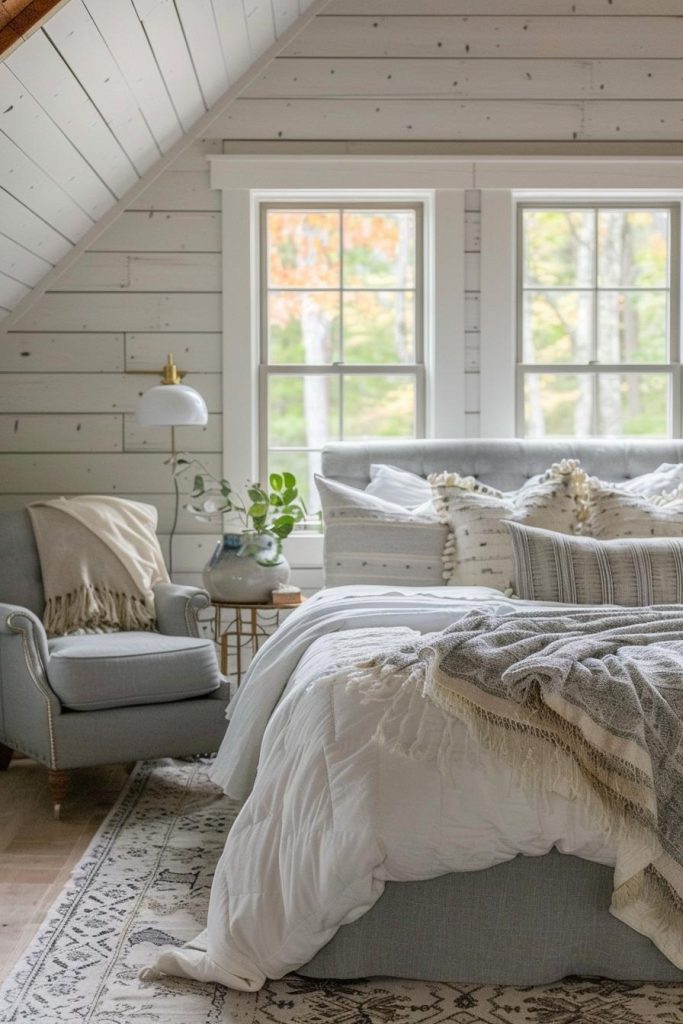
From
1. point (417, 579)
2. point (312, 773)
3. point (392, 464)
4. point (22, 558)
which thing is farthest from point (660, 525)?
point (22, 558)

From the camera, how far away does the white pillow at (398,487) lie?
416 centimetres

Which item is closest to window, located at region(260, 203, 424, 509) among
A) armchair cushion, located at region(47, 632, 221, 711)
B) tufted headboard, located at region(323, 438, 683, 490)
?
tufted headboard, located at region(323, 438, 683, 490)

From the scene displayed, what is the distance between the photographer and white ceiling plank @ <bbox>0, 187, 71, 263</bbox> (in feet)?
12.2

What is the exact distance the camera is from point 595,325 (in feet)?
15.8

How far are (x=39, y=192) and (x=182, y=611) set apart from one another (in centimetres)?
150

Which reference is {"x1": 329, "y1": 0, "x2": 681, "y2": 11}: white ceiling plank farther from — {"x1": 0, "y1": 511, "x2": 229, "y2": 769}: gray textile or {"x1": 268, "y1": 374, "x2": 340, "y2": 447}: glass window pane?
{"x1": 0, "y1": 511, "x2": 229, "y2": 769}: gray textile

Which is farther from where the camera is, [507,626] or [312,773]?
[507,626]

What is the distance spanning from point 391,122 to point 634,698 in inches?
121

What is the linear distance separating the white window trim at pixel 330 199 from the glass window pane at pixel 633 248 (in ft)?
2.07

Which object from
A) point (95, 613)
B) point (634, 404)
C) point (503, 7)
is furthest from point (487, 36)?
point (95, 613)

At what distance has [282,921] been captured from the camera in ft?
7.30

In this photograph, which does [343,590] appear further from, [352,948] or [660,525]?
[352,948]

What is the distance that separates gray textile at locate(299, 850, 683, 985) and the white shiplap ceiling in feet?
7.25

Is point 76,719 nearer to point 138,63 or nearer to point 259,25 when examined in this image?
point 138,63
